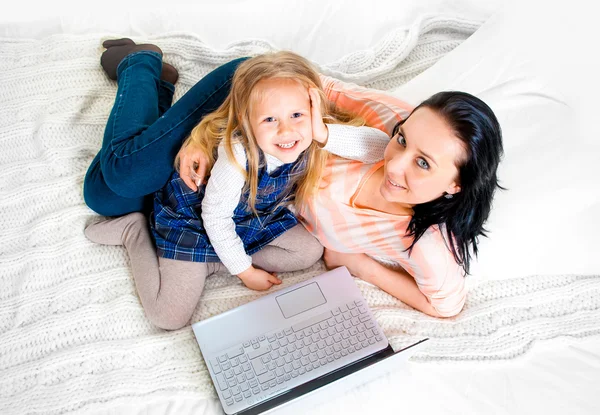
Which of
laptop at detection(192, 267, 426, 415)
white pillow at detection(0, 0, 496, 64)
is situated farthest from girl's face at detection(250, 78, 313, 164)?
white pillow at detection(0, 0, 496, 64)

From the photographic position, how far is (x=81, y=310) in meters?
0.97

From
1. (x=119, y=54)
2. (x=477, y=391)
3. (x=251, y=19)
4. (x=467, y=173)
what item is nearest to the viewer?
(x=467, y=173)

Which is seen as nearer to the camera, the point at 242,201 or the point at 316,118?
the point at 316,118

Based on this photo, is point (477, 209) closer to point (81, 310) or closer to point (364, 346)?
point (364, 346)

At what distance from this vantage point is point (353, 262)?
1063 millimetres

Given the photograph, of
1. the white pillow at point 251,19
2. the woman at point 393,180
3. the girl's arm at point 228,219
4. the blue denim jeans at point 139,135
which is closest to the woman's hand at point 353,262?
the woman at point 393,180

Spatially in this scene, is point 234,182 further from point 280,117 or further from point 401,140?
point 401,140

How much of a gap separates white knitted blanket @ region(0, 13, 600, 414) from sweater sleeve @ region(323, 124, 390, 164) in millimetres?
292

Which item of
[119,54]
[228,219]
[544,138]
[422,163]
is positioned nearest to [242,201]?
[228,219]

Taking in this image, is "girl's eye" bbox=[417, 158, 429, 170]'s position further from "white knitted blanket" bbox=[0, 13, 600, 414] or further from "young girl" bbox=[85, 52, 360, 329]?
"white knitted blanket" bbox=[0, 13, 600, 414]

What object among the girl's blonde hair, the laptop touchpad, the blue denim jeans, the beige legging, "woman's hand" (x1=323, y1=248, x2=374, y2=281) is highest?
the girl's blonde hair

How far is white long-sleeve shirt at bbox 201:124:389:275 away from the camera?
3.06ft

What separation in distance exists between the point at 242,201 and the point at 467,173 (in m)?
0.47

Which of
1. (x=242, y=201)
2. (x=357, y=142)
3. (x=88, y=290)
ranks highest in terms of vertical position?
(x=357, y=142)
